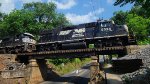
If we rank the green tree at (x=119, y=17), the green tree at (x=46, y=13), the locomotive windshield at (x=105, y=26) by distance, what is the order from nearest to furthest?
the locomotive windshield at (x=105, y=26) < the green tree at (x=46, y=13) < the green tree at (x=119, y=17)

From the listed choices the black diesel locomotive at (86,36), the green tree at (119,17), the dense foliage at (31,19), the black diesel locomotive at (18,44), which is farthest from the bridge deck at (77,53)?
the green tree at (119,17)

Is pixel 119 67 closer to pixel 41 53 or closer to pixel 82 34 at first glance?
pixel 82 34

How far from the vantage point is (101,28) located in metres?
46.5

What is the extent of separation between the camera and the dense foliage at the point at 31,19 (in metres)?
91.2

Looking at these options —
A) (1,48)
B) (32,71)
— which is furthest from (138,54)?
(1,48)

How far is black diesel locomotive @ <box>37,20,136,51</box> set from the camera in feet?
145

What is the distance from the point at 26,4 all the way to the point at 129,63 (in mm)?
62300

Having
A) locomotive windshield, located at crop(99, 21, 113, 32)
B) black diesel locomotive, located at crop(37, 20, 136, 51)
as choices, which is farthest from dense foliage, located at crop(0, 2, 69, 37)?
locomotive windshield, located at crop(99, 21, 113, 32)

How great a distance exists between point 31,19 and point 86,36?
159ft

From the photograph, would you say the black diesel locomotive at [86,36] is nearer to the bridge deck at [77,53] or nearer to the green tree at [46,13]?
the bridge deck at [77,53]

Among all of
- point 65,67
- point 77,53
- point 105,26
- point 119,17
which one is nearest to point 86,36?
point 77,53

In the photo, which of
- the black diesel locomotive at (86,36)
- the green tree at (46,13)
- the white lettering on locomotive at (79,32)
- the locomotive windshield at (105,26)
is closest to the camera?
the black diesel locomotive at (86,36)

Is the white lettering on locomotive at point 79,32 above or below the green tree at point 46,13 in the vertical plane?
below

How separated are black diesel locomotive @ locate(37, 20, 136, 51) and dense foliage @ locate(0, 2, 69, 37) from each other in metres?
37.7
